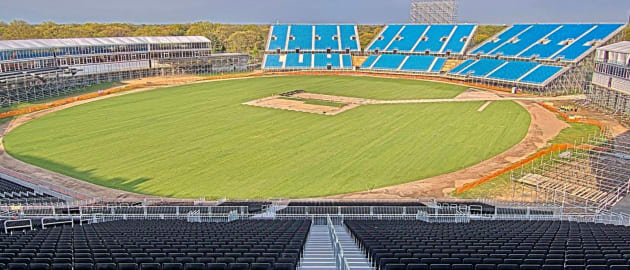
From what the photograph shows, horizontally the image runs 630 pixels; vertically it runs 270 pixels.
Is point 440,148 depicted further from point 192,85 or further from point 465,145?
point 192,85

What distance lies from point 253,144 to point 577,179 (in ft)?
70.8

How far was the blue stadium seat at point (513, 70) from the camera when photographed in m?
63.3

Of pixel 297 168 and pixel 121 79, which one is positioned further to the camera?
pixel 121 79

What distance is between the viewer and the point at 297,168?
29328 mm

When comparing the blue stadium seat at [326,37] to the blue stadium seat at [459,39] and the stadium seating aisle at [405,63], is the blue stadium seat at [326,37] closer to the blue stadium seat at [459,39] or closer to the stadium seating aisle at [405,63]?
the stadium seating aisle at [405,63]

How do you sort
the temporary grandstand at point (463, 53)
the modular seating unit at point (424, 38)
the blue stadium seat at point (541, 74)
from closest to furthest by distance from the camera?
the blue stadium seat at point (541, 74) < the temporary grandstand at point (463, 53) < the modular seating unit at point (424, 38)

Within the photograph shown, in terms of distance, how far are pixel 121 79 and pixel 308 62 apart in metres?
32.3

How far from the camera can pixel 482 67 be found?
229 feet

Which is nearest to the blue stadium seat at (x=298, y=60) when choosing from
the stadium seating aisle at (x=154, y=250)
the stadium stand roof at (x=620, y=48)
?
the stadium stand roof at (x=620, y=48)

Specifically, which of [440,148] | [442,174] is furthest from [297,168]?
[440,148]

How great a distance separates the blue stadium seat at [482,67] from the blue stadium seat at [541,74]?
21.2 ft

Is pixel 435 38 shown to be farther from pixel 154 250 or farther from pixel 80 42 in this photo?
pixel 154 250

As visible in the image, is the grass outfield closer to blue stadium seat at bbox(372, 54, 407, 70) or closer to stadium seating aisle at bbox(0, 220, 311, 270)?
stadium seating aisle at bbox(0, 220, 311, 270)

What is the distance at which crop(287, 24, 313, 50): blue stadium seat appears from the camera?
295ft
